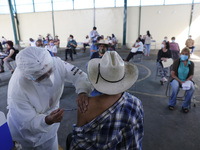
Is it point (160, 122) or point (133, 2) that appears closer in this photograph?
point (160, 122)

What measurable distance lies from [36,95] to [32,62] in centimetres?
39

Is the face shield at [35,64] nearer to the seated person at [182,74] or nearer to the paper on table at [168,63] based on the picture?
the seated person at [182,74]

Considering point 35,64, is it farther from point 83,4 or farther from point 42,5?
point 42,5

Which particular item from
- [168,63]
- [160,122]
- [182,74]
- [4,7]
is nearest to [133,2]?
[168,63]

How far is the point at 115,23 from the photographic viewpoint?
15555 millimetres

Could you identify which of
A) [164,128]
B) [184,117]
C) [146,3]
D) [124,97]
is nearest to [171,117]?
[184,117]

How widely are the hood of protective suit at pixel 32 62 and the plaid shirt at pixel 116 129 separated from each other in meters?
0.60

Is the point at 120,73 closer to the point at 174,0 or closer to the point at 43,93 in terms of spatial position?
the point at 43,93

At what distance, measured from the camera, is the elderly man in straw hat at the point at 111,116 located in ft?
3.92

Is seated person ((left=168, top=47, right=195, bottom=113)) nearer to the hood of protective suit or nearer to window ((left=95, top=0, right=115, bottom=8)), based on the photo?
the hood of protective suit

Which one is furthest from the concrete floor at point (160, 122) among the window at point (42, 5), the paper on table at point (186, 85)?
the window at point (42, 5)

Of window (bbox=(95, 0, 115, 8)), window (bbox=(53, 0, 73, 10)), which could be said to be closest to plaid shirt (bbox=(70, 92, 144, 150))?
window (bbox=(95, 0, 115, 8))

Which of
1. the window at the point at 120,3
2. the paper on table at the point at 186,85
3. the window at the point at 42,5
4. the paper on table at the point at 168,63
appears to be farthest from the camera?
the window at the point at 42,5

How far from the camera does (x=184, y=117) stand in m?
3.72
